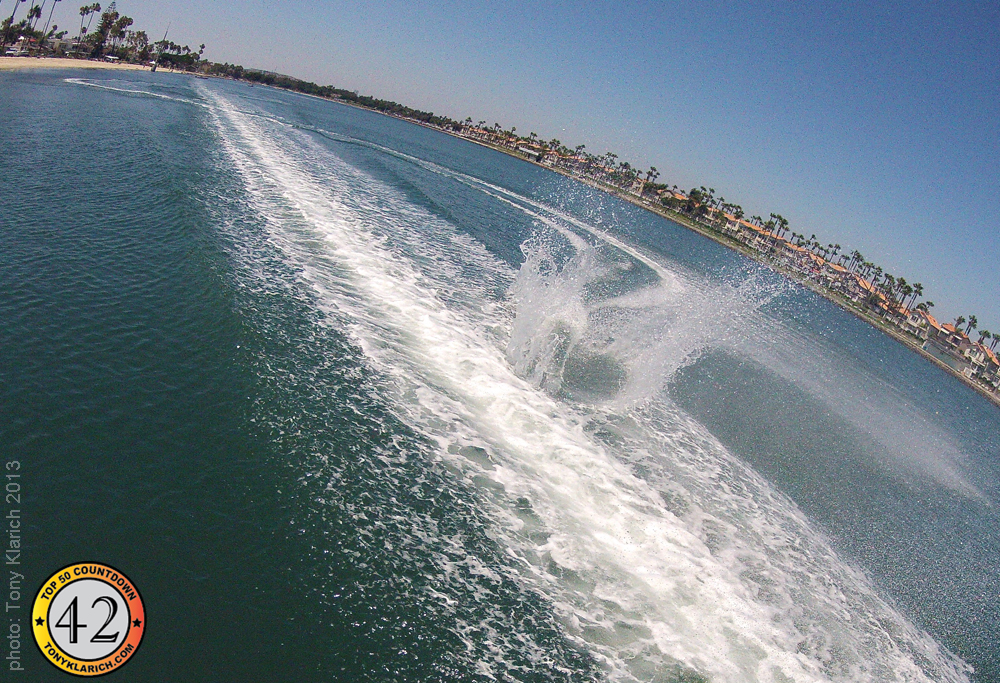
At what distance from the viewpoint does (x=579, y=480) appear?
391 inches

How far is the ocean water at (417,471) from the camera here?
245 inches

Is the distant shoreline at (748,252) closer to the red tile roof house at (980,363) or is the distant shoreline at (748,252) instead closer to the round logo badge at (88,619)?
the red tile roof house at (980,363)

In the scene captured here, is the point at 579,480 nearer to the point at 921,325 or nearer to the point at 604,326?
the point at 604,326

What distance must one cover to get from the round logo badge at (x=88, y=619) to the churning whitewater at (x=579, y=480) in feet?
9.37

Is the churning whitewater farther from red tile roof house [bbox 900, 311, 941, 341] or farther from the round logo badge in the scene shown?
red tile roof house [bbox 900, 311, 941, 341]

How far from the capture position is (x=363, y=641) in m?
5.84

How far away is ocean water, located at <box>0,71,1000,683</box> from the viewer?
20.5 ft

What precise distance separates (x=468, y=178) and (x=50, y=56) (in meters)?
60.2

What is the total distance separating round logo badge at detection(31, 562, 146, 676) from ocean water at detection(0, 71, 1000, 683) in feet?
0.50

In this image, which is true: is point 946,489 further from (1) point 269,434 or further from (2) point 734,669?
(1) point 269,434

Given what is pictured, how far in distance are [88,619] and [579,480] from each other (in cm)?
733

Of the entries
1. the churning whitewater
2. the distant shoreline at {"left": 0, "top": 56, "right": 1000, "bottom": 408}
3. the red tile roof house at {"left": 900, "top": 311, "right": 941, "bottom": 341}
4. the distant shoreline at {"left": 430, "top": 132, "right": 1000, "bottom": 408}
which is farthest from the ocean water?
the red tile roof house at {"left": 900, "top": 311, "right": 941, "bottom": 341}

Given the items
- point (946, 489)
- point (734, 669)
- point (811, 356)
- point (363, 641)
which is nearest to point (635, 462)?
point (734, 669)

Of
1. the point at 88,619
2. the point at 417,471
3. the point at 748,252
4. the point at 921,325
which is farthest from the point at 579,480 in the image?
the point at 921,325
